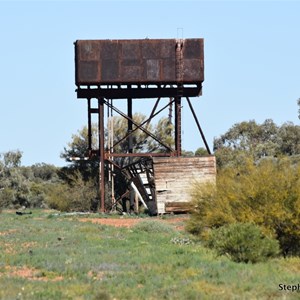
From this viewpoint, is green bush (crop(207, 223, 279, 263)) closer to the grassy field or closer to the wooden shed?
the grassy field

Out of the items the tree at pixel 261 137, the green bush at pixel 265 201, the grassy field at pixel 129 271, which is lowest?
the grassy field at pixel 129 271

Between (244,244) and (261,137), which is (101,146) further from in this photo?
(261,137)

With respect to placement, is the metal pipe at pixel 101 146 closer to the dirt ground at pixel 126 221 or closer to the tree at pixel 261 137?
the dirt ground at pixel 126 221

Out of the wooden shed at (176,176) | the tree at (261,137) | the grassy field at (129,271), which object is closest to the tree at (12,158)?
the tree at (261,137)

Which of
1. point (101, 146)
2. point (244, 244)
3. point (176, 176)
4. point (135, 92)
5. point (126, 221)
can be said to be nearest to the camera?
point (244, 244)

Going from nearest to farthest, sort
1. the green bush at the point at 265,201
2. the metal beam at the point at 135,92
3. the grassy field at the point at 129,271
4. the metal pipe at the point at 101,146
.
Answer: the grassy field at the point at 129,271 < the green bush at the point at 265,201 < the metal pipe at the point at 101,146 < the metal beam at the point at 135,92

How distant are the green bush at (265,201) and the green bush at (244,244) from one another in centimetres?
247

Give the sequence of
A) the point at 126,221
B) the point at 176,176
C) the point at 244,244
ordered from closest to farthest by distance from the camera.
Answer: the point at 244,244 → the point at 126,221 → the point at 176,176

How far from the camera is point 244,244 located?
23828 mm

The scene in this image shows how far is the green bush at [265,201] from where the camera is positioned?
1072 inches

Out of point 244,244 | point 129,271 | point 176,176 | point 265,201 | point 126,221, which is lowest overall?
point 126,221

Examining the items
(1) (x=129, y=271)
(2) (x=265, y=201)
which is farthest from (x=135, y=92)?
(1) (x=129, y=271)

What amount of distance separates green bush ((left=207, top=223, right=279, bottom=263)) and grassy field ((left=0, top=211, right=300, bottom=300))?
0.46 m

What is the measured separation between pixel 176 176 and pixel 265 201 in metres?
22.2
